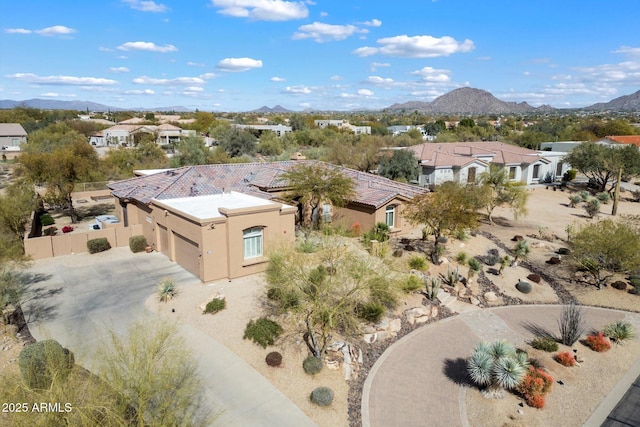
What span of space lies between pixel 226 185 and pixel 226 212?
11.4m

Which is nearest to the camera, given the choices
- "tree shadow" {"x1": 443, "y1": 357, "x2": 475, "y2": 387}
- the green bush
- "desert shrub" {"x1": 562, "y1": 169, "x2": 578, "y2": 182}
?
the green bush

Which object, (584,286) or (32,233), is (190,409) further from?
(32,233)

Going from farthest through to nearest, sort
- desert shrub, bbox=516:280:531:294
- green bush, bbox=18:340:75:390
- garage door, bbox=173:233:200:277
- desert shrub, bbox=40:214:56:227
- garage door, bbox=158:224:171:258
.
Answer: desert shrub, bbox=40:214:56:227
garage door, bbox=158:224:171:258
desert shrub, bbox=516:280:531:294
garage door, bbox=173:233:200:277
green bush, bbox=18:340:75:390

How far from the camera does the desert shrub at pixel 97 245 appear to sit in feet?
91.1

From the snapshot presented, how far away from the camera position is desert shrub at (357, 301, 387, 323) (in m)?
18.8

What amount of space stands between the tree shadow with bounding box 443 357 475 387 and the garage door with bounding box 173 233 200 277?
540 inches

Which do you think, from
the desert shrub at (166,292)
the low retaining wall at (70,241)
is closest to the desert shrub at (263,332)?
the desert shrub at (166,292)

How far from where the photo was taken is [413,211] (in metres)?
27.3

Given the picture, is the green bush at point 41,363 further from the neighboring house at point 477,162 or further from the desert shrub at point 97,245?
the neighboring house at point 477,162

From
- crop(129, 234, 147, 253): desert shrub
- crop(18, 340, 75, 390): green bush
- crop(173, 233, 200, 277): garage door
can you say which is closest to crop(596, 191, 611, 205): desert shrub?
crop(173, 233, 200, 277): garage door

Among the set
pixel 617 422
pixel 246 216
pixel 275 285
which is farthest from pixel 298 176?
pixel 617 422

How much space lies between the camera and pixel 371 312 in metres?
18.9

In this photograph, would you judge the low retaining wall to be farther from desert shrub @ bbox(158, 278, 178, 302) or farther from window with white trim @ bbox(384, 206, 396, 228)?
window with white trim @ bbox(384, 206, 396, 228)

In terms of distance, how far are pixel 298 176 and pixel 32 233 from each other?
63.9ft
